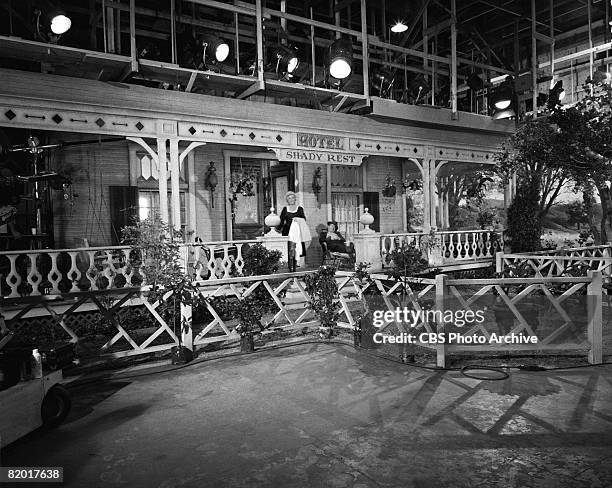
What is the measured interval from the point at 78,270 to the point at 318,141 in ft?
19.9

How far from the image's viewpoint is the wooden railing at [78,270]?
8.43 m

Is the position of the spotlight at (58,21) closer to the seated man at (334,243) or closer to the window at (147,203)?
the window at (147,203)

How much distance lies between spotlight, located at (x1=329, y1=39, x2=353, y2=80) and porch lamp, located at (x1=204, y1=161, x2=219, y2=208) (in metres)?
4.13

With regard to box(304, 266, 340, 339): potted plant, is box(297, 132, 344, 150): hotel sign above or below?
above

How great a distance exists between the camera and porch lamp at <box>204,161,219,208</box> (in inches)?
505

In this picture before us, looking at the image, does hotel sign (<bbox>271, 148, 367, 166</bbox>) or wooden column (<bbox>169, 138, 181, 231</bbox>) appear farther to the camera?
hotel sign (<bbox>271, 148, 367, 166</bbox>)

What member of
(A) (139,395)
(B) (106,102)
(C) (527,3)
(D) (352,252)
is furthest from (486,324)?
(C) (527,3)

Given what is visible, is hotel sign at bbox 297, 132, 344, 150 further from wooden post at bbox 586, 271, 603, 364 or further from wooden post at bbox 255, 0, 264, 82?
wooden post at bbox 586, 271, 603, 364

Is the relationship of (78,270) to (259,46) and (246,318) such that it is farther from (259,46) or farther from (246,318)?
(259,46)

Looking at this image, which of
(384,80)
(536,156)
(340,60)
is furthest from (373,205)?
(340,60)

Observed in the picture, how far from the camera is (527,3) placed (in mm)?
16078

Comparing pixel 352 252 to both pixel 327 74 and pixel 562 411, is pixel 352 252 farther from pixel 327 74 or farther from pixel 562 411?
pixel 562 411

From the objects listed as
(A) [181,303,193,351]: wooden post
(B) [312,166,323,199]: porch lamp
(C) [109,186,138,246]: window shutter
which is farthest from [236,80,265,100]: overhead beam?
(A) [181,303,193,351]: wooden post

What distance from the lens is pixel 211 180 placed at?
1280cm
